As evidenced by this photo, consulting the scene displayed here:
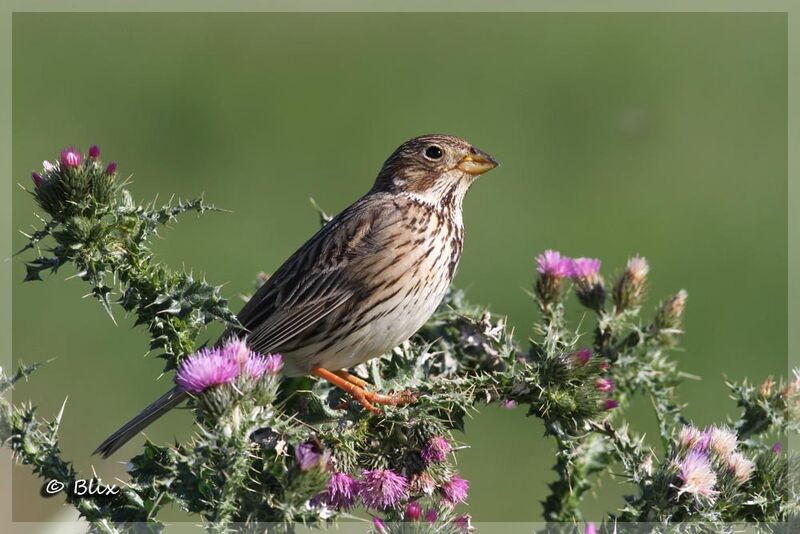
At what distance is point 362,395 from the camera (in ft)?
13.5

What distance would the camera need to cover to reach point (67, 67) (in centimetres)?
1252

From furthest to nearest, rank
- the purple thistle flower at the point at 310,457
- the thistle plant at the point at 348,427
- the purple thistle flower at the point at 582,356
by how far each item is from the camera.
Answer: the purple thistle flower at the point at 582,356
the thistle plant at the point at 348,427
the purple thistle flower at the point at 310,457

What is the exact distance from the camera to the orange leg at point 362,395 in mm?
4027

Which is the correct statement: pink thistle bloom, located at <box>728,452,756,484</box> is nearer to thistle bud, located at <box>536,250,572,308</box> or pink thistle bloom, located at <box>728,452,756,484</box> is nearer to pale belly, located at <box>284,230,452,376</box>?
thistle bud, located at <box>536,250,572,308</box>

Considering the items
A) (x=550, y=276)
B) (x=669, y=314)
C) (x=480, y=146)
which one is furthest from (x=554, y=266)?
(x=480, y=146)

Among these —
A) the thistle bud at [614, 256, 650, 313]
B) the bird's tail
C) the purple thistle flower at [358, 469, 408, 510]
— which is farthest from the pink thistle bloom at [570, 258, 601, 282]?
the bird's tail

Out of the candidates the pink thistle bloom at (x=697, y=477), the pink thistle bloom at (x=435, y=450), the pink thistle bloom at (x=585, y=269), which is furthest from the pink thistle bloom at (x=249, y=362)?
the pink thistle bloom at (x=585, y=269)

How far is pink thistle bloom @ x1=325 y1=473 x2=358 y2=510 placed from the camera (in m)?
3.47

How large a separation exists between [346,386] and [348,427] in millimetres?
628

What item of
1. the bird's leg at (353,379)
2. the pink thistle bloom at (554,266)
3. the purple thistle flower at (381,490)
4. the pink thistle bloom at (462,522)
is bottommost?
the pink thistle bloom at (462,522)

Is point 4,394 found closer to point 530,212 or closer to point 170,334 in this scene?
point 170,334

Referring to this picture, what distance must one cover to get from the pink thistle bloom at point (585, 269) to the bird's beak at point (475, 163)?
74 centimetres

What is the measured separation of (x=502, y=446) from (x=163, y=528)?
15.5 feet

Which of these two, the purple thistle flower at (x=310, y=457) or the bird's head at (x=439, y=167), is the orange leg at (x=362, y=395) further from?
the bird's head at (x=439, y=167)
